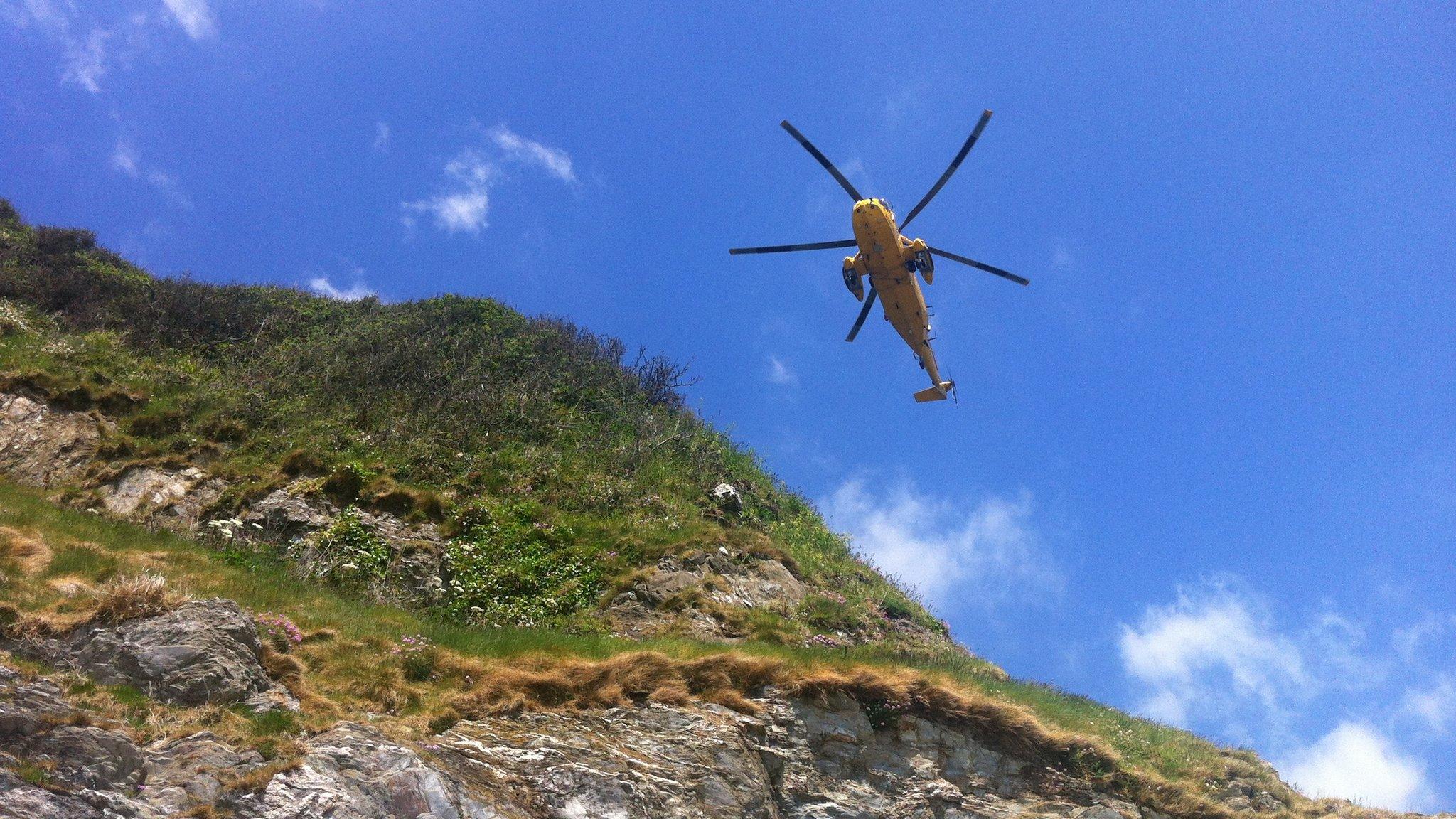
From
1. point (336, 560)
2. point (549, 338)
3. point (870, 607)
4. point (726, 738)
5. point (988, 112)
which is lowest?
point (726, 738)

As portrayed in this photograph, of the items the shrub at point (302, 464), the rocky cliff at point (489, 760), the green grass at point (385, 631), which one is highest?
the shrub at point (302, 464)

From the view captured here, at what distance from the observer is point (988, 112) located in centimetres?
1973

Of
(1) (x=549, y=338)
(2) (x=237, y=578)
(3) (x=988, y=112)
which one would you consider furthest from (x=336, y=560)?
(3) (x=988, y=112)

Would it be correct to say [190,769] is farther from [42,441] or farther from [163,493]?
[42,441]

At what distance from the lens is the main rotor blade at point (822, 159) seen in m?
20.5

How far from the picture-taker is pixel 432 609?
1487 cm

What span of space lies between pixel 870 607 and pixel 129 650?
15049mm

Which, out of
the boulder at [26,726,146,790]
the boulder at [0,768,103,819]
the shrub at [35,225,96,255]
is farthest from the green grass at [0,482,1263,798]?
the shrub at [35,225,96,255]

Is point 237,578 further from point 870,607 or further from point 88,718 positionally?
point 870,607

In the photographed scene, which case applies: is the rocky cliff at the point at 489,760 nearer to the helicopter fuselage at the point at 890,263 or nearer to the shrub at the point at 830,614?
the shrub at the point at 830,614

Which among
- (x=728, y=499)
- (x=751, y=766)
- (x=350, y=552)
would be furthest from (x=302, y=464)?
(x=751, y=766)

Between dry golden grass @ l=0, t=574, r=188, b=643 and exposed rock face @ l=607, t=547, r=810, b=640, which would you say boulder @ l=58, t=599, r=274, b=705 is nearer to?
dry golden grass @ l=0, t=574, r=188, b=643

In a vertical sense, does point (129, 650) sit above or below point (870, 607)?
below

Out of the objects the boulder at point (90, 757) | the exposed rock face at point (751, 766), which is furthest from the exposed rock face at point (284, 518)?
the boulder at point (90, 757)
